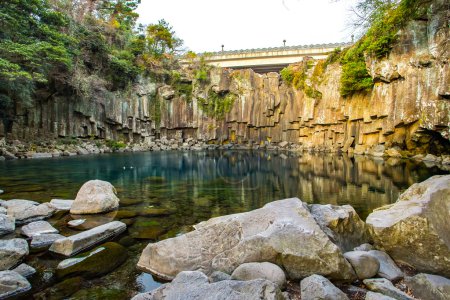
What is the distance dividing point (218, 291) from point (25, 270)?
3196 millimetres

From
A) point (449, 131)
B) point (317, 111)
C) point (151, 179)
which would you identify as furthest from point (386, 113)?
point (151, 179)

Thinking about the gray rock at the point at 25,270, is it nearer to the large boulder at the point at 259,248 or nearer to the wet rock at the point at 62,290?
the wet rock at the point at 62,290

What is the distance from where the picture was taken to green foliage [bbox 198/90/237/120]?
41.0m

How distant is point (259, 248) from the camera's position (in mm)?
4066

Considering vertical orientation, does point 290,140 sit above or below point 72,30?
below

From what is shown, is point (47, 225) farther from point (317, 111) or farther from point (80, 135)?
point (317, 111)

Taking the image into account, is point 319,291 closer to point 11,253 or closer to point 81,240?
point 81,240

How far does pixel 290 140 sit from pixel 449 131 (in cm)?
2100

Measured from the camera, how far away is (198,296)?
10.0ft

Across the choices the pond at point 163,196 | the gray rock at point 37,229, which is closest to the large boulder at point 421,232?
the pond at point 163,196

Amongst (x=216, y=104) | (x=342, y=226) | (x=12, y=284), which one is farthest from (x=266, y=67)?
(x=12, y=284)

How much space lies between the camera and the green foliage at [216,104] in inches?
1614

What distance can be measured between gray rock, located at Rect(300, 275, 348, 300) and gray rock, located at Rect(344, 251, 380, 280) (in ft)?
3.00

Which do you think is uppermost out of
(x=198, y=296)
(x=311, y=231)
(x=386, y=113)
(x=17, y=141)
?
(x=386, y=113)
